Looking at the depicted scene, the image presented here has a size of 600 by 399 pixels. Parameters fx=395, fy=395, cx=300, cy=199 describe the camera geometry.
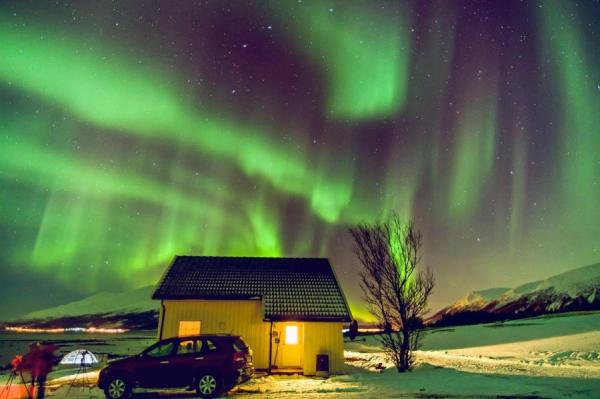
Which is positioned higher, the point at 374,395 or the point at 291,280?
the point at 291,280

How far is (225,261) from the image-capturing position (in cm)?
2377

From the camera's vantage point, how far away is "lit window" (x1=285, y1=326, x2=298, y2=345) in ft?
61.6

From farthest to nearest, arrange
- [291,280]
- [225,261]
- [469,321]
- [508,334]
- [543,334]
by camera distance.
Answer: [469,321], [508,334], [543,334], [225,261], [291,280]

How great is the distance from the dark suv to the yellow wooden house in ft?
21.0

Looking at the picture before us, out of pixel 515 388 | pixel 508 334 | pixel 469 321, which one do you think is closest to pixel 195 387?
pixel 515 388

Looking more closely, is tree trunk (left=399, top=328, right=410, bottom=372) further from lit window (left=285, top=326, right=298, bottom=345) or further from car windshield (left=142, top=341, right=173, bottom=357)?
car windshield (left=142, top=341, right=173, bottom=357)

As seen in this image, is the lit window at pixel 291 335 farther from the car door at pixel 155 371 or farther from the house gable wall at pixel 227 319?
the car door at pixel 155 371

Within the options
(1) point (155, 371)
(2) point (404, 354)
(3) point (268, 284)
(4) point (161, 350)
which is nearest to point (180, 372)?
(1) point (155, 371)

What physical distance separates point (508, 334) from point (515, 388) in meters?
40.1

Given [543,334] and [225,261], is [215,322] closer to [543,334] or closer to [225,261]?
[225,261]

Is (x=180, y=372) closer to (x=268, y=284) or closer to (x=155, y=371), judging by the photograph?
(x=155, y=371)

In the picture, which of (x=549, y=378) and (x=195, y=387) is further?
(x=549, y=378)

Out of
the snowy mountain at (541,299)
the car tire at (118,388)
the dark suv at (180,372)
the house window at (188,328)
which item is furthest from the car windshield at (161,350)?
the snowy mountain at (541,299)

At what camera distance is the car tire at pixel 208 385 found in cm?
1154
